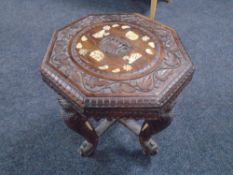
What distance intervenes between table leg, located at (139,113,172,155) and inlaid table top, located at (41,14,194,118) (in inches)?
5.3

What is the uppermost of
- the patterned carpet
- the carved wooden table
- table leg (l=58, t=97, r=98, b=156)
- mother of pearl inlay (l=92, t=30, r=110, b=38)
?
mother of pearl inlay (l=92, t=30, r=110, b=38)

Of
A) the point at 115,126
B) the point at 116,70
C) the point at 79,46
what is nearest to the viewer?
the point at 116,70

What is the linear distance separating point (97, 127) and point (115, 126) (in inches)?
6.0

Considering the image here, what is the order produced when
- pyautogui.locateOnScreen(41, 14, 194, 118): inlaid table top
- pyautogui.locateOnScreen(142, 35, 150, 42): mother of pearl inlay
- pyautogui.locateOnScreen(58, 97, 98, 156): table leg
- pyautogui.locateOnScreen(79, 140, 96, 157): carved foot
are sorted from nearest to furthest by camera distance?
pyautogui.locateOnScreen(41, 14, 194, 118): inlaid table top → pyautogui.locateOnScreen(58, 97, 98, 156): table leg → pyautogui.locateOnScreen(142, 35, 150, 42): mother of pearl inlay → pyautogui.locateOnScreen(79, 140, 96, 157): carved foot

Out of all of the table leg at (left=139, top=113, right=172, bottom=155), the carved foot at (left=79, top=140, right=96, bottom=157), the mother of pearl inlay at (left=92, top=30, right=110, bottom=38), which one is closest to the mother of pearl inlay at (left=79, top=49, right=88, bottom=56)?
the mother of pearl inlay at (left=92, top=30, right=110, bottom=38)

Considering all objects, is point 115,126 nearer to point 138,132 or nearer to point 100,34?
point 138,132

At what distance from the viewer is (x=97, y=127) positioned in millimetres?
1381

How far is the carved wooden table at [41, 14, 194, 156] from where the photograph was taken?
2.86 ft

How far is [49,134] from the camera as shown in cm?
144

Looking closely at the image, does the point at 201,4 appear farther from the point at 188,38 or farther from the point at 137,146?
the point at 137,146

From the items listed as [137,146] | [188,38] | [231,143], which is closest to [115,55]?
[137,146]

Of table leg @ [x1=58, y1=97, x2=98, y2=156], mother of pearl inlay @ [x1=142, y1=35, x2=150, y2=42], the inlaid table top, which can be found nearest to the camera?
the inlaid table top

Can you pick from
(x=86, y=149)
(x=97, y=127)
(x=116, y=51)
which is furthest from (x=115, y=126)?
(x=116, y=51)

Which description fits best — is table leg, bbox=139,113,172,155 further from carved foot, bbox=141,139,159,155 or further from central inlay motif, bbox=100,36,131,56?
central inlay motif, bbox=100,36,131,56
